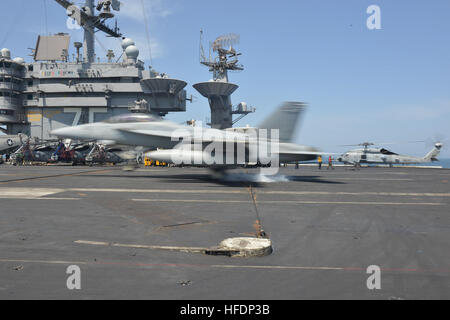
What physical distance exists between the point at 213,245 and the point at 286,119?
579 inches

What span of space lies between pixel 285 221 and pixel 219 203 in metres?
3.24

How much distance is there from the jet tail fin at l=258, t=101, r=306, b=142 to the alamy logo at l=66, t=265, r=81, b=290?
16.0 metres

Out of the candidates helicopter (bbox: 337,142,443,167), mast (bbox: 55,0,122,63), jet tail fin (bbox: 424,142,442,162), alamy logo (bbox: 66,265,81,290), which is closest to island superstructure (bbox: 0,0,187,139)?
mast (bbox: 55,0,122,63)

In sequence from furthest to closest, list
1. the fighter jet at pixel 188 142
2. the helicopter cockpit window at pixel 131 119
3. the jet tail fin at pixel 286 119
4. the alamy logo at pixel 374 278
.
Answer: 1. the jet tail fin at pixel 286 119
2. the helicopter cockpit window at pixel 131 119
3. the fighter jet at pixel 188 142
4. the alamy logo at pixel 374 278

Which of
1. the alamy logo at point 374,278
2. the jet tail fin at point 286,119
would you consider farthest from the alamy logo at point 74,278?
the jet tail fin at point 286,119

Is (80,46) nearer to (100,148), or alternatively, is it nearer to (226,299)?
(100,148)

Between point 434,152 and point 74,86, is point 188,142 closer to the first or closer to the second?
point 434,152

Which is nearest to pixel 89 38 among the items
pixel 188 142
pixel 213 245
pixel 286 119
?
pixel 188 142

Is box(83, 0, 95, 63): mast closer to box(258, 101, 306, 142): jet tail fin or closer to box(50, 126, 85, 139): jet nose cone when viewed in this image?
box(50, 126, 85, 139): jet nose cone

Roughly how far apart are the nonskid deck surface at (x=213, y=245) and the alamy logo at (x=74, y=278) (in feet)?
0.23

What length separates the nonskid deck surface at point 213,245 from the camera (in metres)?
3.59

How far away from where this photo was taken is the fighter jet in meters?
15.6

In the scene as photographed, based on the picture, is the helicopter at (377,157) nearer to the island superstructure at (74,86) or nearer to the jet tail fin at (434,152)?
the jet tail fin at (434,152)

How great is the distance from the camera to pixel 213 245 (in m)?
5.34
